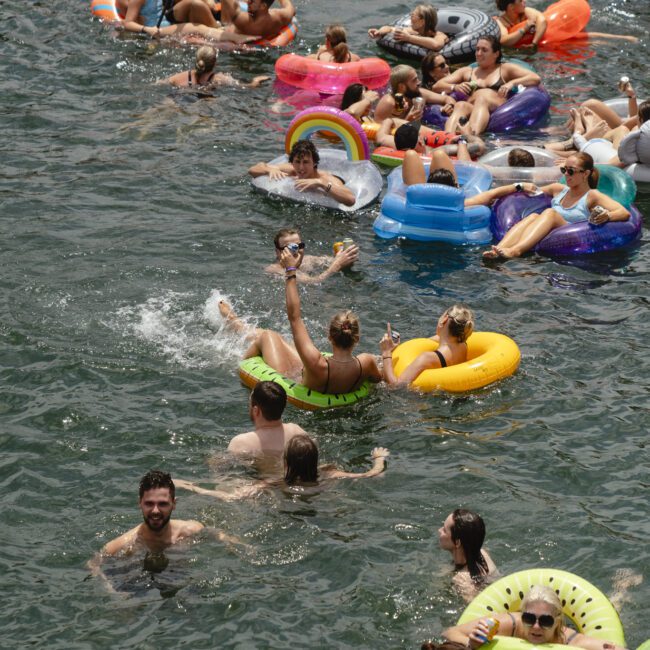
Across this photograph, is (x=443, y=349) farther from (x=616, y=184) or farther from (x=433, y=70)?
(x=433, y=70)

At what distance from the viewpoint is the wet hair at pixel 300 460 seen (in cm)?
836

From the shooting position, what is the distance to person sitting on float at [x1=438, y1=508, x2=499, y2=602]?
7340 millimetres

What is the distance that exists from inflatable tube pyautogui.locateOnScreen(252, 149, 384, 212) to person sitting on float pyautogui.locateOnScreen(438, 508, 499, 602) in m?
6.69

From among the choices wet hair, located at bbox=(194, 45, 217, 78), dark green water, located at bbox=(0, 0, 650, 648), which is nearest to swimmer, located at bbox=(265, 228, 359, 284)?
dark green water, located at bbox=(0, 0, 650, 648)

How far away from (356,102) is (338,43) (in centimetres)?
174

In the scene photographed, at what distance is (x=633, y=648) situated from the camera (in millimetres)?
7020

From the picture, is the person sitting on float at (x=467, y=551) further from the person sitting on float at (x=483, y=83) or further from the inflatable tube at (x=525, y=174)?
the person sitting on float at (x=483, y=83)

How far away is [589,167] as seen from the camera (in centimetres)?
1266

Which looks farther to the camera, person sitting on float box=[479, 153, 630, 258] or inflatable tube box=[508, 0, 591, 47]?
inflatable tube box=[508, 0, 591, 47]

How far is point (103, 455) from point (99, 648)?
2.28 m

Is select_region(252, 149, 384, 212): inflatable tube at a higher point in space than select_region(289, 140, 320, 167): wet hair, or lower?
lower

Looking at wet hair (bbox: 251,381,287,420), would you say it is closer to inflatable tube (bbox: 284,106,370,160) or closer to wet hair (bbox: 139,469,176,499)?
wet hair (bbox: 139,469,176,499)

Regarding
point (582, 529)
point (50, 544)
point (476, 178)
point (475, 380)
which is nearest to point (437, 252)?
point (476, 178)

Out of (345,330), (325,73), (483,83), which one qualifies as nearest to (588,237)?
(345,330)
